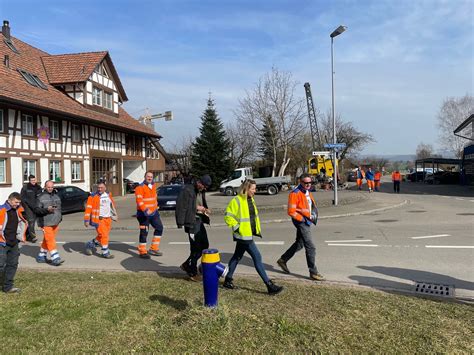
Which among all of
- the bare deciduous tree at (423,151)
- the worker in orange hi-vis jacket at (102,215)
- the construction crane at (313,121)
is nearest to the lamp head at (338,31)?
the worker in orange hi-vis jacket at (102,215)

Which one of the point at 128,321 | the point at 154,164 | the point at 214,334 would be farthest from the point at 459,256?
the point at 154,164

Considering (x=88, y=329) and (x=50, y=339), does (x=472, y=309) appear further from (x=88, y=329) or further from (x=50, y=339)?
(x=50, y=339)

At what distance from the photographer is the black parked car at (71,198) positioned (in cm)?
1961

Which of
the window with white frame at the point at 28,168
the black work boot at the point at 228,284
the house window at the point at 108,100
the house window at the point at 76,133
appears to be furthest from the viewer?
the house window at the point at 108,100

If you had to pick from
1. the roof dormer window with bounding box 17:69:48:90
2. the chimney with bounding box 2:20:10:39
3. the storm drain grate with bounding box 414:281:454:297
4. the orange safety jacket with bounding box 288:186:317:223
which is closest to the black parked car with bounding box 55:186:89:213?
the roof dormer window with bounding box 17:69:48:90

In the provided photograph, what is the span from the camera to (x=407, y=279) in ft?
21.4

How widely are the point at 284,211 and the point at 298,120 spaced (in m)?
19.0

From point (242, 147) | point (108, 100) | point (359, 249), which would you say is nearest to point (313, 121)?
point (242, 147)

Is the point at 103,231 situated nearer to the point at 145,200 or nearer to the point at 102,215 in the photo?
the point at 102,215

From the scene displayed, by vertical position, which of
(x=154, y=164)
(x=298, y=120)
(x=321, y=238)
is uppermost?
(x=298, y=120)

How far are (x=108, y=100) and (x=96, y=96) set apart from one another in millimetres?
1899

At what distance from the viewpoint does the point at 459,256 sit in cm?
815

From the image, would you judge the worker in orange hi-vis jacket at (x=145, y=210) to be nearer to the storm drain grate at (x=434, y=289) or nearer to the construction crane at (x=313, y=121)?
the storm drain grate at (x=434, y=289)

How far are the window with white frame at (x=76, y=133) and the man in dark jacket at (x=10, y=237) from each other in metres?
21.2
